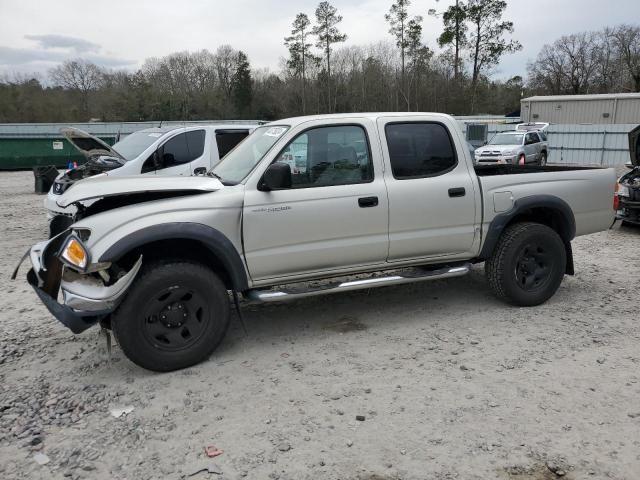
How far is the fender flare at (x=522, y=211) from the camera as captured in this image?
4957 millimetres

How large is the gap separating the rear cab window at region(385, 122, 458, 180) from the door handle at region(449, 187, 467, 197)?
0.20m

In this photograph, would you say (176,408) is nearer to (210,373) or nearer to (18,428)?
(210,373)

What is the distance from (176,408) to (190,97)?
6265 cm

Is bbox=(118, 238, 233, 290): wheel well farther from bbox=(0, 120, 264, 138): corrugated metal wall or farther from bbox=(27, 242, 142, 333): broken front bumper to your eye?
bbox=(0, 120, 264, 138): corrugated metal wall

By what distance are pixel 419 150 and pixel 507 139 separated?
17499 millimetres

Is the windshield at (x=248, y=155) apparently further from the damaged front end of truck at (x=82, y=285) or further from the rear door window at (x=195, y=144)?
the rear door window at (x=195, y=144)

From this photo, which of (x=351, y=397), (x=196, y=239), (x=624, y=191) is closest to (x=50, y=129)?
(x=624, y=191)

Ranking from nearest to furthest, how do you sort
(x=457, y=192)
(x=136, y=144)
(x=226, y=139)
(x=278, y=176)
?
(x=278, y=176) → (x=457, y=192) → (x=226, y=139) → (x=136, y=144)

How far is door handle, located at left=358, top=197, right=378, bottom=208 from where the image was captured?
4406mm

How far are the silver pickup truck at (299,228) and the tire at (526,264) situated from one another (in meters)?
0.01

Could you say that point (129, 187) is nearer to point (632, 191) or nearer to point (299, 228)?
point (299, 228)

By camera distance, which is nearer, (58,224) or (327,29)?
(58,224)

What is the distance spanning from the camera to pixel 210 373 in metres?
3.95

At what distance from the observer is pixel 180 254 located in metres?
4.10
